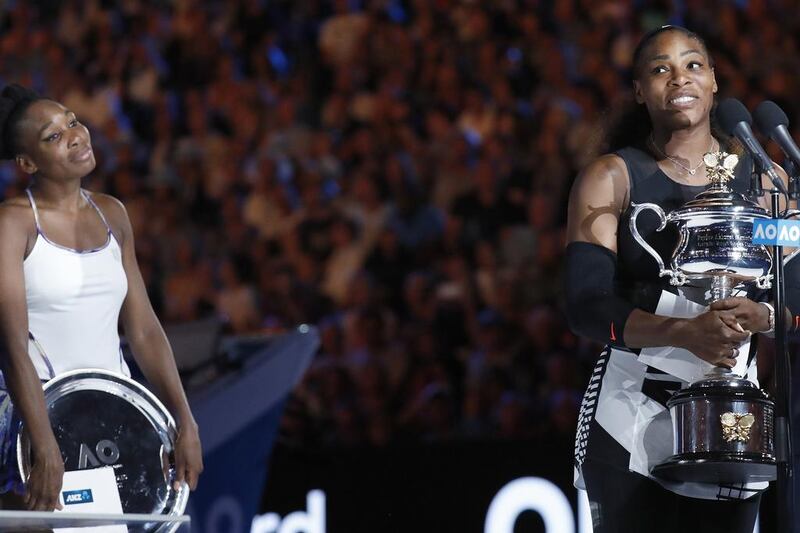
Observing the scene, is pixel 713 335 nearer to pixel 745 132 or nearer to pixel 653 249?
pixel 653 249

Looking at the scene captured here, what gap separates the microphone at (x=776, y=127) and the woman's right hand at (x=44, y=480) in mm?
1565

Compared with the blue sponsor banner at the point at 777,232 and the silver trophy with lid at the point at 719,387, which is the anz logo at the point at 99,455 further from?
the blue sponsor banner at the point at 777,232

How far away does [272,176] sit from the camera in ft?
24.3

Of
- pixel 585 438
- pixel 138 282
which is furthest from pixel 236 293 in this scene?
pixel 585 438

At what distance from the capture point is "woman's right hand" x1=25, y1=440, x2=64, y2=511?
9.04 ft

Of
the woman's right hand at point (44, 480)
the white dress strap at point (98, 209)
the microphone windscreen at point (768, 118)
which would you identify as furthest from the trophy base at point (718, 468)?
the white dress strap at point (98, 209)

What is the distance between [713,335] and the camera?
219 cm

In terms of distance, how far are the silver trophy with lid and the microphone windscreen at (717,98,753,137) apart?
132 millimetres

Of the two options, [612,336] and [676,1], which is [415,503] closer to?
[612,336]

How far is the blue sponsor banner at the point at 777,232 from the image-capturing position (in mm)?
2100

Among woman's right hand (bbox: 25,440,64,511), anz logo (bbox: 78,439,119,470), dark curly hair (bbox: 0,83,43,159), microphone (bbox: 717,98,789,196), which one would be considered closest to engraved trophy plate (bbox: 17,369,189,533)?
anz logo (bbox: 78,439,119,470)

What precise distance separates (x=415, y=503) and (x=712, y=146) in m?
2.23

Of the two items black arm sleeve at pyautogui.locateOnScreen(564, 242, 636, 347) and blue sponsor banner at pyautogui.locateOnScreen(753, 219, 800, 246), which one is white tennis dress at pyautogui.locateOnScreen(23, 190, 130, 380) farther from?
blue sponsor banner at pyautogui.locateOnScreen(753, 219, 800, 246)

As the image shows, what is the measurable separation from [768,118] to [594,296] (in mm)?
424
